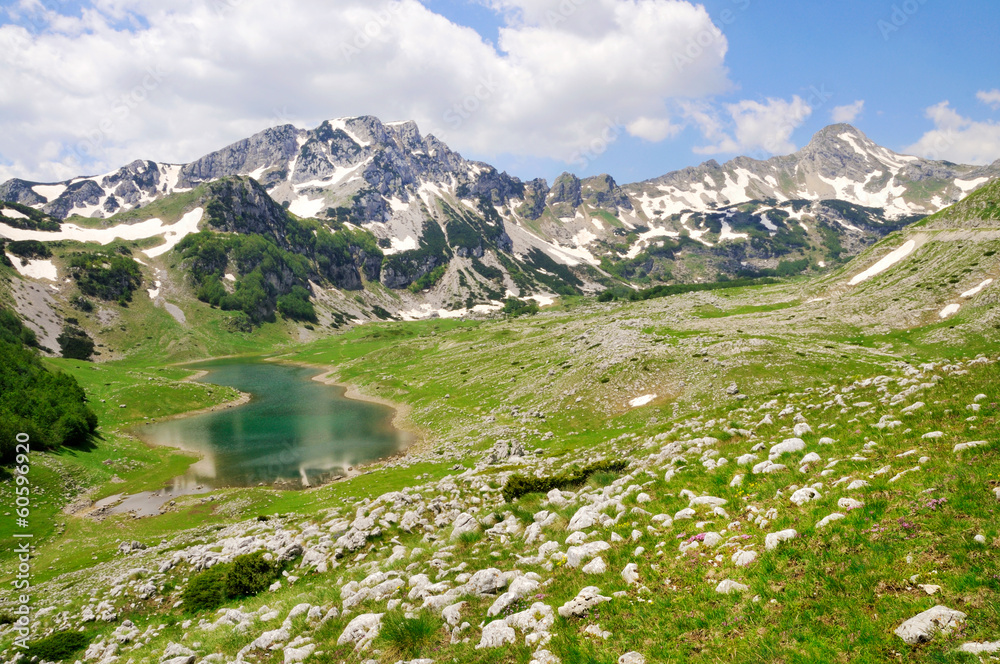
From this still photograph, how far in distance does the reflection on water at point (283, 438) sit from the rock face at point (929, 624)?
6213 centimetres

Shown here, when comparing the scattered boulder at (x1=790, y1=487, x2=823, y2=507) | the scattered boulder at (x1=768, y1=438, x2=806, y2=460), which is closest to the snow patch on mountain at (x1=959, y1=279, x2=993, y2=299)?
the scattered boulder at (x1=768, y1=438, x2=806, y2=460)

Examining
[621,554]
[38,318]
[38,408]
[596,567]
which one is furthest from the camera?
[38,318]

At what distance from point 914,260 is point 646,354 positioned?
204ft

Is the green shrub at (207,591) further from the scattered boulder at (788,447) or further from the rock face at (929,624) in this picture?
the rock face at (929,624)

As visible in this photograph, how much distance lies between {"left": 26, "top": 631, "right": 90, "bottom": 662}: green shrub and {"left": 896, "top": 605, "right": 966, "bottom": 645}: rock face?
28.4 m

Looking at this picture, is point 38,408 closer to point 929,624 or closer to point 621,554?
point 621,554

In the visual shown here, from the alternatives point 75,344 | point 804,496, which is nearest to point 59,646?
point 804,496

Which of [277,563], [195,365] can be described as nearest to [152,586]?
[277,563]

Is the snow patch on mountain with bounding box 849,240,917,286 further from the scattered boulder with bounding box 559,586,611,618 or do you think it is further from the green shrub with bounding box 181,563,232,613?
the green shrub with bounding box 181,563,232,613

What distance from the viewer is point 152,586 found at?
24.3m

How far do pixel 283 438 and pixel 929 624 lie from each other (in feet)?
292

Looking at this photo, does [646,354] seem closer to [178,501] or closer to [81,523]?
[178,501]

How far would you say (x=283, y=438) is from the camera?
8144 centimetres

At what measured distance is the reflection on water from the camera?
63.4 m
